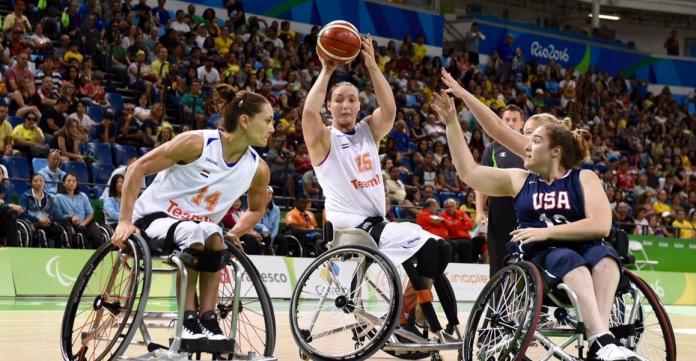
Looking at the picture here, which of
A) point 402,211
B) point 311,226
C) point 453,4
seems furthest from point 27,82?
point 453,4

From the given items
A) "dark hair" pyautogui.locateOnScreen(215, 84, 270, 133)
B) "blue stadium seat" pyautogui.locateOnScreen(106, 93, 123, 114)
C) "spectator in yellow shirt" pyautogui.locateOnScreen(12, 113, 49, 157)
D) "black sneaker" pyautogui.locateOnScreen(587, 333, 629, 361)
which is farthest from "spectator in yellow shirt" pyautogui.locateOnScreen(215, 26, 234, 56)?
"black sneaker" pyautogui.locateOnScreen(587, 333, 629, 361)

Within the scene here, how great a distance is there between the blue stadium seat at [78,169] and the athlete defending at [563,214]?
8.05 metres

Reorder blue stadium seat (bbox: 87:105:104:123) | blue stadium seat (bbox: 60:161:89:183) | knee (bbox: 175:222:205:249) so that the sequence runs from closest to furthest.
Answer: knee (bbox: 175:222:205:249)
blue stadium seat (bbox: 60:161:89:183)
blue stadium seat (bbox: 87:105:104:123)

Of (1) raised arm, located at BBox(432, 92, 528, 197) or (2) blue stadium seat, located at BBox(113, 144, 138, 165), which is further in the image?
(2) blue stadium seat, located at BBox(113, 144, 138, 165)

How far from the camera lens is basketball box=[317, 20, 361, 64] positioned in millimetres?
6004

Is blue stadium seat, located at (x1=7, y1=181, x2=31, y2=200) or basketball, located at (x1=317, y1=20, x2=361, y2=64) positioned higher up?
basketball, located at (x1=317, y1=20, x2=361, y2=64)

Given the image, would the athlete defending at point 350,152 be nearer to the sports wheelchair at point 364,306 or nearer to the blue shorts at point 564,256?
the sports wheelchair at point 364,306

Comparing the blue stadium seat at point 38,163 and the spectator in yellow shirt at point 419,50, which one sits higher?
the spectator in yellow shirt at point 419,50

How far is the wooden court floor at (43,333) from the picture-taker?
632cm

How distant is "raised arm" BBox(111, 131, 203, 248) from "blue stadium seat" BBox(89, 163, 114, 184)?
8109 mm

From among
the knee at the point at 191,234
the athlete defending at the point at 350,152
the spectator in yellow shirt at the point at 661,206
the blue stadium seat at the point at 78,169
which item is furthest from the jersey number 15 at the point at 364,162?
the spectator in yellow shirt at the point at 661,206

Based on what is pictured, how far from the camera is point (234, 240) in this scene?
546 centimetres

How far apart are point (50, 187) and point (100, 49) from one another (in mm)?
4163

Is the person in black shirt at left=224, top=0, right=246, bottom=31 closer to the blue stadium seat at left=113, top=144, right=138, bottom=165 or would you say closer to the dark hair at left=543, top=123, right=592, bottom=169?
the blue stadium seat at left=113, top=144, right=138, bottom=165
